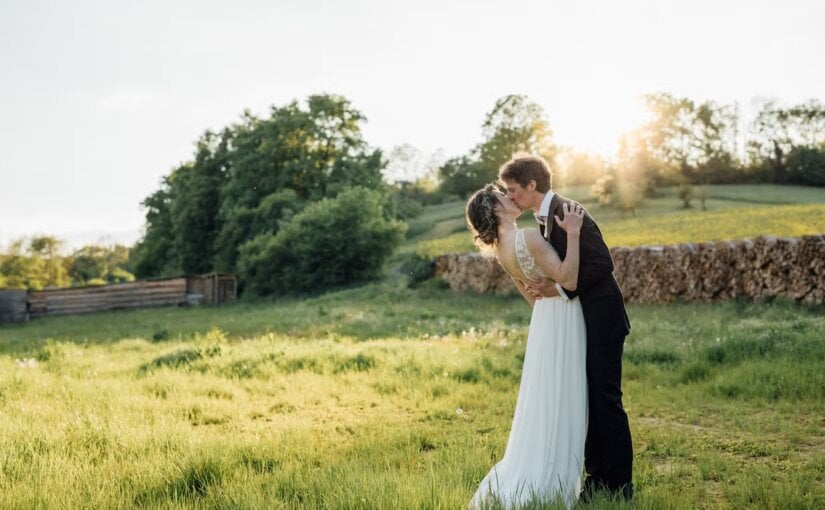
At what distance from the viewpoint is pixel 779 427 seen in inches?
264

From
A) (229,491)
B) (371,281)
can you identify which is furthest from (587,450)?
(371,281)

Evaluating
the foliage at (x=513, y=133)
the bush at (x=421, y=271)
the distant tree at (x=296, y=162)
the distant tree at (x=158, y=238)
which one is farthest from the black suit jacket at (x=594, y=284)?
the foliage at (x=513, y=133)

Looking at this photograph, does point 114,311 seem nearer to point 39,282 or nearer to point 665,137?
point 39,282

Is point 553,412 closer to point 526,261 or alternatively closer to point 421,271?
point 526,261

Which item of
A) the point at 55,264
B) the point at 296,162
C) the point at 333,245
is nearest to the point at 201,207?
the point at 296,162

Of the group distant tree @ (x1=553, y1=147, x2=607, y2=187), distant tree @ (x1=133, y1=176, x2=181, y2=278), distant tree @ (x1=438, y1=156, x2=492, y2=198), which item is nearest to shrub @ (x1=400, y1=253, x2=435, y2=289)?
distant tree @ (x1=133, y1=176, x2=181, y2=278)

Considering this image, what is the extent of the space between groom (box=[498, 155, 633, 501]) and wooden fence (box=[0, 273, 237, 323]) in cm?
3685

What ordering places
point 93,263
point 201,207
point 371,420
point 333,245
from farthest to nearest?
point 93,263, point 201,207, point 333,245, point 371,420

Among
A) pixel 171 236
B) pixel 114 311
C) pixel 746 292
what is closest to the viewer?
pixel 746 292

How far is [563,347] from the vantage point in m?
4.45

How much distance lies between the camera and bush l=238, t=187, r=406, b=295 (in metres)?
35.5

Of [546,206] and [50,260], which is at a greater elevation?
[50,260]

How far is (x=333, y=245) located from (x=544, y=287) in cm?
3134

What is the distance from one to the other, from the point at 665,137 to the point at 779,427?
70.0m
